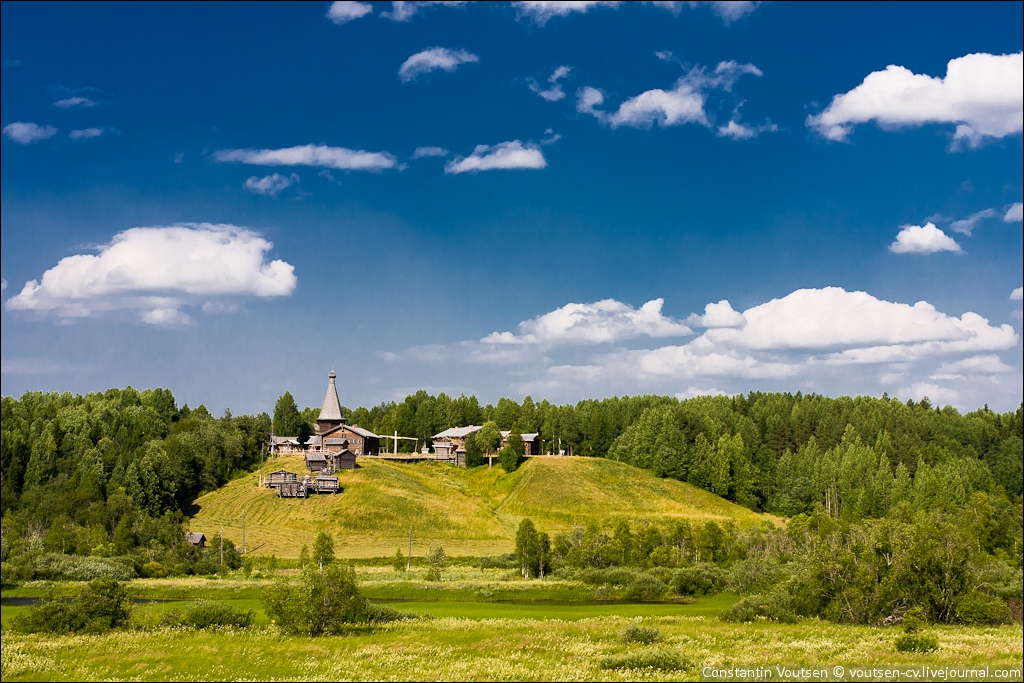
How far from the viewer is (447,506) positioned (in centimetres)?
12094

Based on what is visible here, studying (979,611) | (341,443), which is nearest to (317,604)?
(979,611)

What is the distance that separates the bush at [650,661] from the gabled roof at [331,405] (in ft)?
392

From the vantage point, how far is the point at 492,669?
36.3 metres

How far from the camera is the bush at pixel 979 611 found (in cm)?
5419

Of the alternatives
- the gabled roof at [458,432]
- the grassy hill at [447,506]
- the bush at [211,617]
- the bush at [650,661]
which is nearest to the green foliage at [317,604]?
the bush at [211,617]

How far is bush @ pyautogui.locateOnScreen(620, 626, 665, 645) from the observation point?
146ft

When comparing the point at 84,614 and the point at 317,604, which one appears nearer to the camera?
Answer: the point at 317,604

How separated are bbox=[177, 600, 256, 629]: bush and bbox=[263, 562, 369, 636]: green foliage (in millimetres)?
2104

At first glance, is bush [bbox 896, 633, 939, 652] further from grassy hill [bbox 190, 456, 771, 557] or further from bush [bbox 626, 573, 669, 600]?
grassy hill [bbox 190, 456, 771, 557]

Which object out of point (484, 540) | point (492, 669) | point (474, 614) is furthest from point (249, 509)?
point (492, 669)

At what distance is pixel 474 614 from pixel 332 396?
327 feet

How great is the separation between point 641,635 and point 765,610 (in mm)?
17738

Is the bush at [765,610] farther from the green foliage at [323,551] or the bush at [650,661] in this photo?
the green foliage at [323,551]

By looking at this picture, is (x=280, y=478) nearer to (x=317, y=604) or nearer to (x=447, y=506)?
(x=447, y=506)
